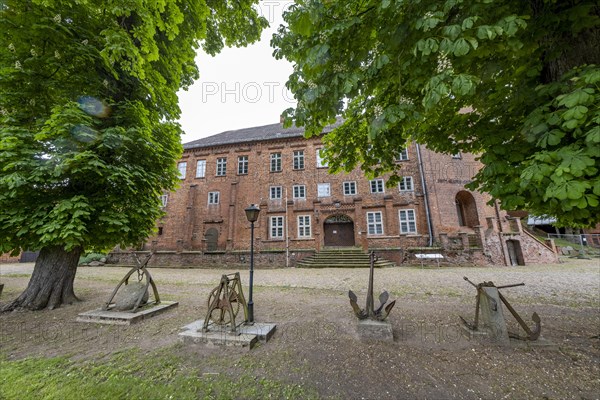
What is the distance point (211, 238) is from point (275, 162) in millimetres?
9197

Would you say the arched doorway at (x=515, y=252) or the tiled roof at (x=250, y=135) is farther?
the tiled roof at (x=250, y=135)

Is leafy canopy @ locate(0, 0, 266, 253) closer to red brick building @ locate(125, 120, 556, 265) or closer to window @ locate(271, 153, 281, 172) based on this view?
red brick building @ locate(125, 120, 556, 265)

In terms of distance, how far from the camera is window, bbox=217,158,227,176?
2277cm

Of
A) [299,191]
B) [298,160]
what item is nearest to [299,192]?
[299,191]

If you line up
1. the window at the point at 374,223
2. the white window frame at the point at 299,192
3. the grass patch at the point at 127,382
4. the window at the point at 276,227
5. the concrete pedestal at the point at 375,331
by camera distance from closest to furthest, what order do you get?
the grass patch at the point at 127,382 < the concrete pedestal at the point at 375,331 < the window at the point at 374,223 < the window at the point at 276,227 < the white window frame at the point at 299,192

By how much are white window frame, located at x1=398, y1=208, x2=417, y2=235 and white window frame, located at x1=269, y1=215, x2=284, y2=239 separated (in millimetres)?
9686

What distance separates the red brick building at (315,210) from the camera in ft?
53.3

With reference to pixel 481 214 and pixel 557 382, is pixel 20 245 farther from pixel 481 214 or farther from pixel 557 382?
pixel 481 214

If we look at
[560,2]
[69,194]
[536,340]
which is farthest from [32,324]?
[560,2]

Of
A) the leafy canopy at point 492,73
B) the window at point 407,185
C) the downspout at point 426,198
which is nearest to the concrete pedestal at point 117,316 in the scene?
the leafy canopy at point 492,73

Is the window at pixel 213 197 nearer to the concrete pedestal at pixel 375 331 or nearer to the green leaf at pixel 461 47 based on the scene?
the concrete pedestal at pixel 375 331

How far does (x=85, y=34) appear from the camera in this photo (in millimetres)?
5348

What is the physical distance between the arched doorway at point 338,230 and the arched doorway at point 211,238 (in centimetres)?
992

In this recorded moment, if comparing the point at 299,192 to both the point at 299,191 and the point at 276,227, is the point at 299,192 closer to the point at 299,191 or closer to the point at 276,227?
the point at 299,191
